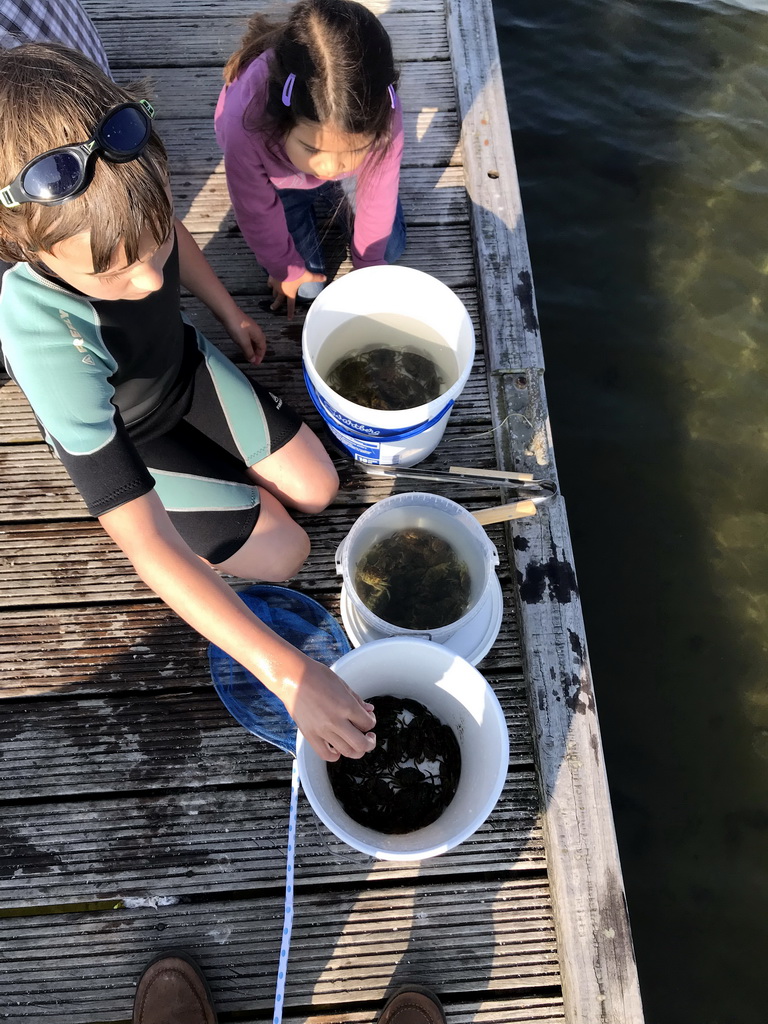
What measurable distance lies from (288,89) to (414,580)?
4.24ft

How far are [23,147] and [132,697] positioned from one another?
1.38 meters

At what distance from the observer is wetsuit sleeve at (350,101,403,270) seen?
1911 mm

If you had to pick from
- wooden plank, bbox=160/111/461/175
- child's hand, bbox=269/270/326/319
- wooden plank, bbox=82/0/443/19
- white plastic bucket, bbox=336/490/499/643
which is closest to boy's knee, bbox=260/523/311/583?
white plastic bucket, bbox=336/490/499/643

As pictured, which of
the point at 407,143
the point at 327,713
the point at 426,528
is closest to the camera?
the point at 327,713

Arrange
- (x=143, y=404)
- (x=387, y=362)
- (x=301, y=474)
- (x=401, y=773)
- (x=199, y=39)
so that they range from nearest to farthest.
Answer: (x=401, y=773) < (x=143, y=404) < (x=301, y=474) < (x=387, y=362) < (x=199, y=39)

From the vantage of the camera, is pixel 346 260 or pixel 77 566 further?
pixel 346 260

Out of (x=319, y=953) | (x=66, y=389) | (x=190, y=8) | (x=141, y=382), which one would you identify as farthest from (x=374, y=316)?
(x=190, y=8)

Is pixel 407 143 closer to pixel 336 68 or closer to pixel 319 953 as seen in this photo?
pixel 336 68

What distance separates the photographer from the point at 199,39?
281cm

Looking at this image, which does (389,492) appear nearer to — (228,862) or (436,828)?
(436,828)

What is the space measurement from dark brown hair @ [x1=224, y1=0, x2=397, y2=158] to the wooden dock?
2.82 feet

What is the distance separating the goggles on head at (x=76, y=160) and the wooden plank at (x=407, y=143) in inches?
63.1

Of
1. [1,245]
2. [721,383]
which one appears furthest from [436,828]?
[721,383]

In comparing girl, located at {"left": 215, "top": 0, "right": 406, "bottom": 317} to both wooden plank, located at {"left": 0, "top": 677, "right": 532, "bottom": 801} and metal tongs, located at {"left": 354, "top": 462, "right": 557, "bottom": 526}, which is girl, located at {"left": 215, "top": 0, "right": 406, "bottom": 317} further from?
wooden plank, located at {"left": 0, "top": 677, "right": 532, "bottom": 801}
